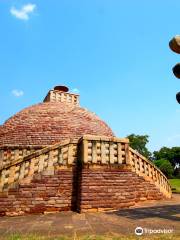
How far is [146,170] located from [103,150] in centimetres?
286

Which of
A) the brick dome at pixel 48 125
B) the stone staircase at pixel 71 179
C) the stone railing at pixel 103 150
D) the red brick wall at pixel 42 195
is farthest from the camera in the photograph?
the brick dome at pixel 48 125

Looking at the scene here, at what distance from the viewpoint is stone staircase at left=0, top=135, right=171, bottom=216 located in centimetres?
807

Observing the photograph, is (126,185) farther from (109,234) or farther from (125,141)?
(109,234)

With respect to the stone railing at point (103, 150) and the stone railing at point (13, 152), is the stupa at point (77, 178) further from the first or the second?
the stone railing at point (13, 152)

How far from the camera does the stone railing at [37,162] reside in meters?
8.32

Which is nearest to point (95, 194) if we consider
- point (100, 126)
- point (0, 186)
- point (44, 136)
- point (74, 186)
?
point (74, 186)

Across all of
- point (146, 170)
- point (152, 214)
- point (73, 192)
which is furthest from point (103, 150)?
point (146, 170)

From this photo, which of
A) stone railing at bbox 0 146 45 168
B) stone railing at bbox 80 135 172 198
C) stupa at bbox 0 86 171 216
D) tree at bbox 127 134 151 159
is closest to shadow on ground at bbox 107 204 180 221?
stupa at bbox 0 86 171 216

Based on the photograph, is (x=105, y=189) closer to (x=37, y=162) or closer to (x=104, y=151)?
(x=104, y=151)

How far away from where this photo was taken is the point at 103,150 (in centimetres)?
898

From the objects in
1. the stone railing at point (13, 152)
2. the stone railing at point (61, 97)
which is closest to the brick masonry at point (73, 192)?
the stone railing at point (13, 152)

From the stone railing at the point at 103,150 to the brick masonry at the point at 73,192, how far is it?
0.87 ft

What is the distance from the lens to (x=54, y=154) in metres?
8.84

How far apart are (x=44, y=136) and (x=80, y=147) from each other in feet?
15.9
